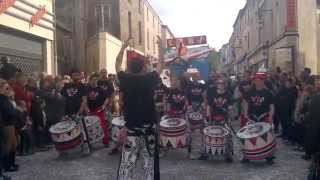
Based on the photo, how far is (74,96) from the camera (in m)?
10.4

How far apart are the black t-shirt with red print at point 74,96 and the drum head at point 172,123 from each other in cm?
184

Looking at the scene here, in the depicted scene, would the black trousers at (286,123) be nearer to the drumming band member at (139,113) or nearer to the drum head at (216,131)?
the drum head at (216,131)

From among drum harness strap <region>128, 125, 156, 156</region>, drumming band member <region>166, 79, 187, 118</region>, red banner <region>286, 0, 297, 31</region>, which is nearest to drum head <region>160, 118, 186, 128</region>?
drumming band member <region>166, 79, 187, 118</region>

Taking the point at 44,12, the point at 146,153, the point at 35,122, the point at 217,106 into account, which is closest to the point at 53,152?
the point at 35,122

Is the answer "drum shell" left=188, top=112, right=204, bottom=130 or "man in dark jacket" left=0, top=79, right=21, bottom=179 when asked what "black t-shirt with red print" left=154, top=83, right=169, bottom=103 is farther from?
"man in dark jacket" left=0, top=79, right=21, bottom=179

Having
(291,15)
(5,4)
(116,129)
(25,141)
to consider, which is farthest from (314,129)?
(291,15)

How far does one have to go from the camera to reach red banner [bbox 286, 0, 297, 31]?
2534cm

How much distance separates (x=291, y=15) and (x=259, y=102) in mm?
17382

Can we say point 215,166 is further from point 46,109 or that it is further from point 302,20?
point 302,20

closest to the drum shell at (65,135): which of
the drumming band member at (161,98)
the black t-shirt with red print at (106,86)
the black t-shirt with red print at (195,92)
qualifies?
the black t-shirt with red print at (106,86)

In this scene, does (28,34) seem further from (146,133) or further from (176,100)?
(146,133)

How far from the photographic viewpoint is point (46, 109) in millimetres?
12367

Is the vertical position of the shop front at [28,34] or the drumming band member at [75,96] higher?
the shop front at [28,34]

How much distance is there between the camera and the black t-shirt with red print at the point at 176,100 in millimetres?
10656
